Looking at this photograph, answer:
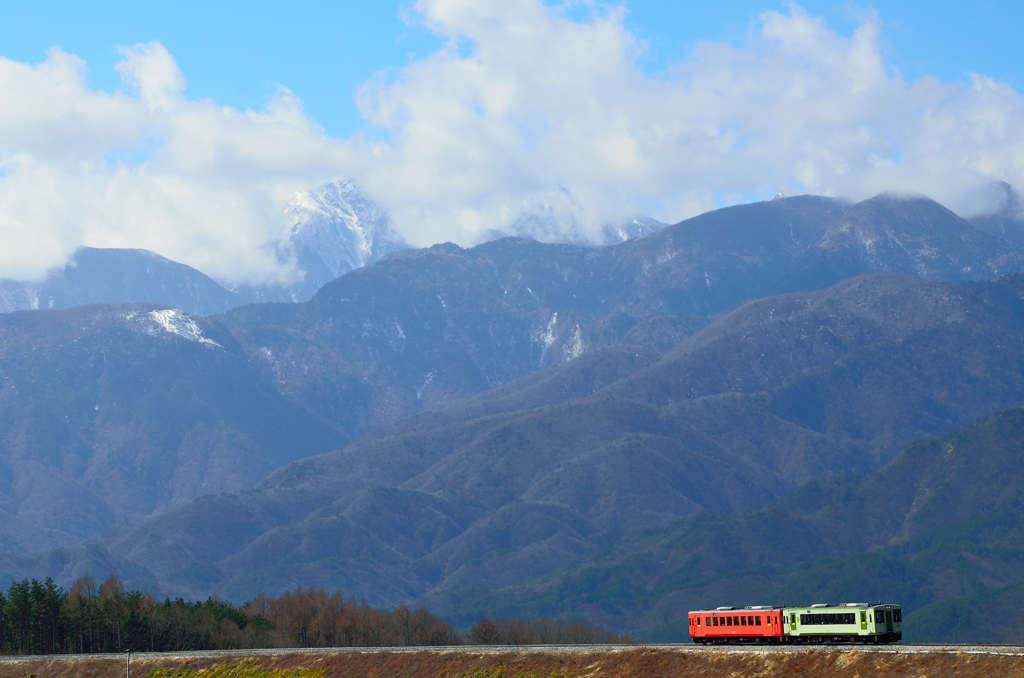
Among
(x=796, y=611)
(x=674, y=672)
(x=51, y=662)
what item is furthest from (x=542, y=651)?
(x=51, y=662)

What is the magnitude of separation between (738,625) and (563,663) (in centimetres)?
2126

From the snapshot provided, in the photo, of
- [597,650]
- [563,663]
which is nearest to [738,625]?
[597,650]

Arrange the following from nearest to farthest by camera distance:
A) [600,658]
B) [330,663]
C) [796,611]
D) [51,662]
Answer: [796,611] → [600,658] → [330,663] → [51,662]

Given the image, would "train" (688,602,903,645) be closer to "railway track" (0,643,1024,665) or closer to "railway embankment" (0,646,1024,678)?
"railway track" (0,643,1024,665)

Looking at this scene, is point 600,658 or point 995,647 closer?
point 995,647

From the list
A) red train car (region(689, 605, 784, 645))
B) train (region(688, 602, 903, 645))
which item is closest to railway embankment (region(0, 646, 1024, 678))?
red train car (region(689, 605, 784, 645))

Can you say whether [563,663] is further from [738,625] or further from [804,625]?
[804,625]

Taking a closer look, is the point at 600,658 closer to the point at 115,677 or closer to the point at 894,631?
the point at 894,631

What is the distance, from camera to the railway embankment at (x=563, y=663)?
124312 mm

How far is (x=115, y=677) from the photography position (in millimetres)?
185125

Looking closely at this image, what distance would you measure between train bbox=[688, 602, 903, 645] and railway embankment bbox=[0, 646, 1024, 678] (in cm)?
415

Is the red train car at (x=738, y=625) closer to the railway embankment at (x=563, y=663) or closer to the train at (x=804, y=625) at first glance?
the train at (x=804, y=625)

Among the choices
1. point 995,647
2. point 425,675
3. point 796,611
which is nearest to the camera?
point 995,647

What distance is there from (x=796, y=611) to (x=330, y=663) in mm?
65018
